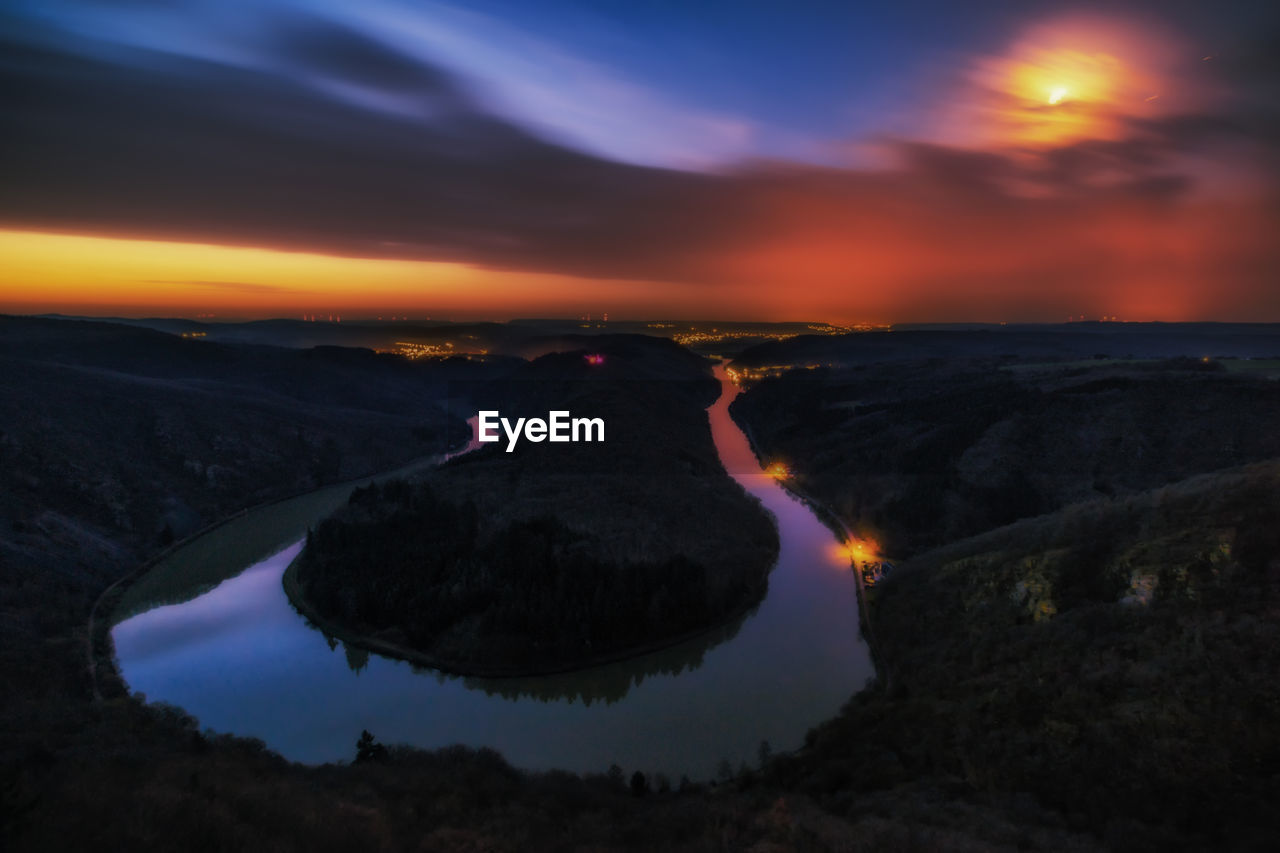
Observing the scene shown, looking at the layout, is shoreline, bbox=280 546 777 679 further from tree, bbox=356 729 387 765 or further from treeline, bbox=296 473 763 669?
tree, bbox=356 729 387 765

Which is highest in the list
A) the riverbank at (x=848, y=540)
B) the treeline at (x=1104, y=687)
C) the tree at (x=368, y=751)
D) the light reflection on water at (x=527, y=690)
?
the treeline at (x=1104, y=687)

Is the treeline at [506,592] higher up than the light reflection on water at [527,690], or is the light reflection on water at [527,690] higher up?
the treeline at [506,592]

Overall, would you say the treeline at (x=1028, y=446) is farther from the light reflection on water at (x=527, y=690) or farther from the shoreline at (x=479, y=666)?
the shoreline at (x=479, y=666)

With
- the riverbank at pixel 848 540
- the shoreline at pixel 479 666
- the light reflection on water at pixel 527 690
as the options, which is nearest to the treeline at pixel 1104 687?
the riverbank at pixel 848 540

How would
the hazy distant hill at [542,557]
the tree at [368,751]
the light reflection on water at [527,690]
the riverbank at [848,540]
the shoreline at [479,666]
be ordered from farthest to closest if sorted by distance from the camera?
the hazy distant hill at [542,557] < the shoreline at [479,666] < the riverbank at [848,540] < the light reflection on water at [527,690] < the tree at [368,751]

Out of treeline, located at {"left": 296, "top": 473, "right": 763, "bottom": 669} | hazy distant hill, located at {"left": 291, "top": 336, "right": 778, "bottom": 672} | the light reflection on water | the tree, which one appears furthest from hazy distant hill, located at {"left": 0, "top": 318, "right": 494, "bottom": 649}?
the tree
